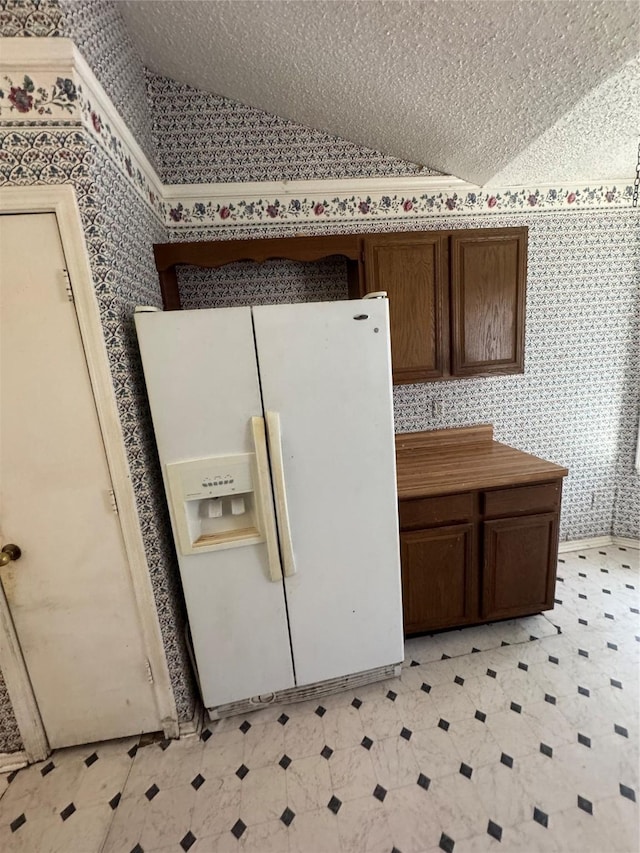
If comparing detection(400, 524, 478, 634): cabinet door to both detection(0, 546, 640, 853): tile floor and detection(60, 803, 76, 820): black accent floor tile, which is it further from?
detection(60, 803, 76, 820): black accent floor tile

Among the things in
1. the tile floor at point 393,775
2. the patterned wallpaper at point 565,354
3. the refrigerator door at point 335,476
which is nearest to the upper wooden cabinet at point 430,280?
the patterned wallpaper at point 565,354

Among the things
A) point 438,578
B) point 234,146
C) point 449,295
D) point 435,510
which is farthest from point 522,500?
point 234,146

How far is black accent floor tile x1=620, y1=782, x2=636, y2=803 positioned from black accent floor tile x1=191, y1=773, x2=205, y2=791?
1536 mm

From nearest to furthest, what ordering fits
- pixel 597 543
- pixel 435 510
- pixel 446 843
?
pixel 446 843 → pixel 435 510 → pixel 597 543

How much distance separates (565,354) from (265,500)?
7.53 ft

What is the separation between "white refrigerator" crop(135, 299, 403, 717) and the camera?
140 centimetres

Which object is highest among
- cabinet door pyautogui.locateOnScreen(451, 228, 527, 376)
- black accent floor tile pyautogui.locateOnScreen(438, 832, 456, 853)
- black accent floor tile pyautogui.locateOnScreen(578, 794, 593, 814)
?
cabinet door pyautogui.locateOnScreen(451, 228, 527, 376)

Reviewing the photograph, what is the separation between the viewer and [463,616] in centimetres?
198

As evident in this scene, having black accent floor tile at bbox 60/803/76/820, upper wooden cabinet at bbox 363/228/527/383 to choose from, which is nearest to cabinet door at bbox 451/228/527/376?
upper wooden cabinet at bbox 363/228/527/383

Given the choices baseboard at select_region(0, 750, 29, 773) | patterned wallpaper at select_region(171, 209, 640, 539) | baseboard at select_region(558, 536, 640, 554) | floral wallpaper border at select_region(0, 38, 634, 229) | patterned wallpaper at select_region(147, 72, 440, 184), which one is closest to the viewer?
baseboard at select_region(0, 750, 29, 773)

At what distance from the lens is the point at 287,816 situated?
1312 millimetres

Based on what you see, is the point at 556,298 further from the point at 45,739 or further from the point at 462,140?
the point at 45,739

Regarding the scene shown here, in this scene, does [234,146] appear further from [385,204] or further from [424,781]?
[424,781]

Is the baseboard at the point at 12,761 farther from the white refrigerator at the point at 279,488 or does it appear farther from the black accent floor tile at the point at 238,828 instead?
the black accent floor tile at the point at 238,828
